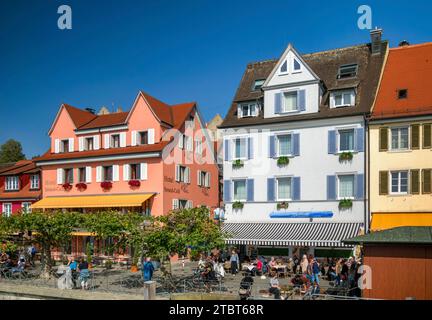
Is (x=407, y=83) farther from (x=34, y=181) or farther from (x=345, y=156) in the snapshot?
(x=34, y=181)

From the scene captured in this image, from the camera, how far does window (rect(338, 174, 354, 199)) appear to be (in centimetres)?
3131

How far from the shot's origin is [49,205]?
134 ft

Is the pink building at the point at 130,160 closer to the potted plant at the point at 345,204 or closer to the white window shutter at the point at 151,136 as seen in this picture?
the white window shutter at the point at 151,136

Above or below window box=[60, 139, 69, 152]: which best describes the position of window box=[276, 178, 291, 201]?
below

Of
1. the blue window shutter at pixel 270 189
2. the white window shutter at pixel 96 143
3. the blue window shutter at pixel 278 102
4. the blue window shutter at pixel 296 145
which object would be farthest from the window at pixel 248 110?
the white window shutter at pixel 96 143

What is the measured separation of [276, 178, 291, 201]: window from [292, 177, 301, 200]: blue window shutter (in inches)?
20.2

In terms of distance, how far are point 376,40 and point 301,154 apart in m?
10.4

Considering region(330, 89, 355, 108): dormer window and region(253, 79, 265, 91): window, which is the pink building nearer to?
region(253, 79, 265, 91): window

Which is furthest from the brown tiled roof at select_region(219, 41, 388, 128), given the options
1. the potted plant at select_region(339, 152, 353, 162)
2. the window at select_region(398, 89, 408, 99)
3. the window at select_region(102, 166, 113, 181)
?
the window at select_region(102, 166, 113, 181)

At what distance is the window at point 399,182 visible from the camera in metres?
29.5

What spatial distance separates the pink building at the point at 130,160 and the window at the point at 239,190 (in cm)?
602

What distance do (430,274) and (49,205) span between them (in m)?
32.1

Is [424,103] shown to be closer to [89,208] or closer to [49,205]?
[89,208]
